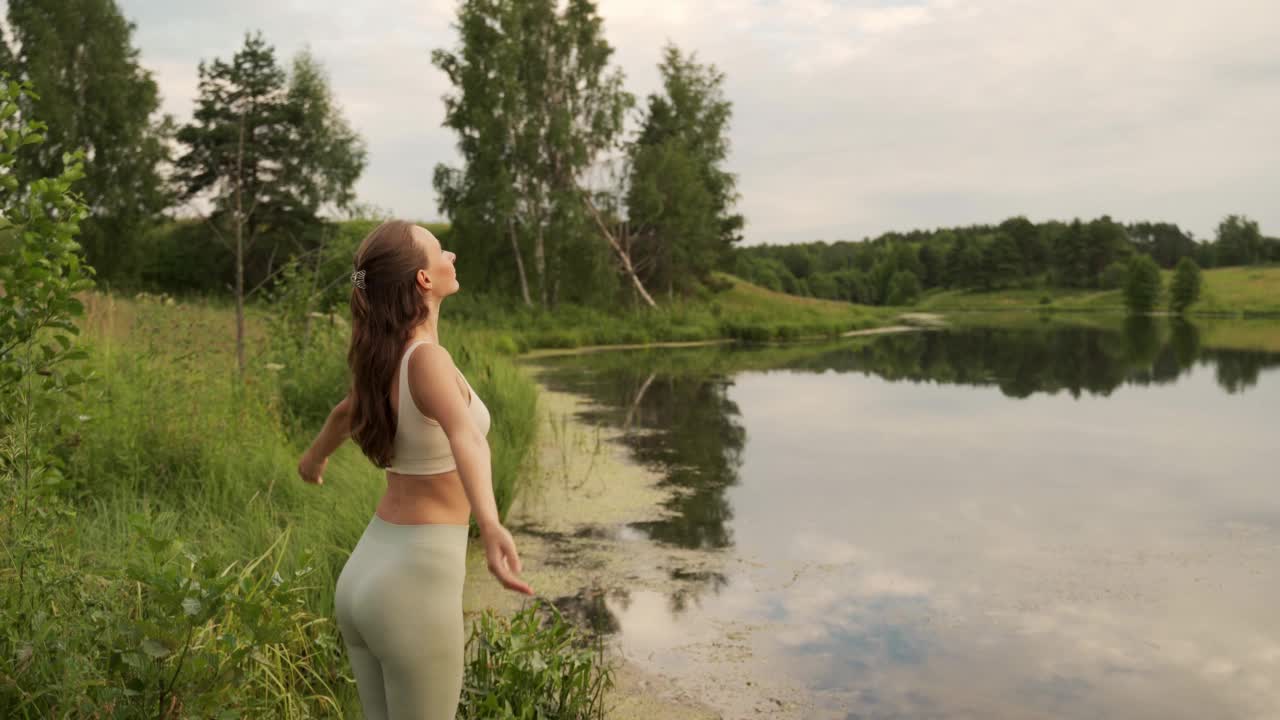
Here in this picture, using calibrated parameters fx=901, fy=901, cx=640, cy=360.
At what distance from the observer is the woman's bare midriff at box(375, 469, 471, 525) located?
185 centimetres

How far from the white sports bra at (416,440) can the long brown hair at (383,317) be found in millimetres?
45

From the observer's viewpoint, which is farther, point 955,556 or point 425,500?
point 955,556

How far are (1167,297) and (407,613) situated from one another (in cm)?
7352

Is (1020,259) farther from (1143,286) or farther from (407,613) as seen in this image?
(407,613)

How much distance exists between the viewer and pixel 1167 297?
211 feet

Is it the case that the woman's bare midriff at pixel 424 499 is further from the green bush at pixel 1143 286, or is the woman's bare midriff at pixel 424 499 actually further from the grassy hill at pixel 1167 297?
the green bush at pixel 1143 286

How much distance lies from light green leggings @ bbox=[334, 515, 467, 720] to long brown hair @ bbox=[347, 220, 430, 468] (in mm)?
199

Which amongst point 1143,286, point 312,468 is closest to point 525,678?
point 312,468

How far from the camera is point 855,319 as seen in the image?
115 ft

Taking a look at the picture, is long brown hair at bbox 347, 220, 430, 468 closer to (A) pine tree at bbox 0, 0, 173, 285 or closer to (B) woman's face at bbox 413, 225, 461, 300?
(B) woman's face at bbox 413, 225, 461, 300

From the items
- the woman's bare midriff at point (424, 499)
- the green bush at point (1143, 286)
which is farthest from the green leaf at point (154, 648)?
the green bush at point (1143, 286)

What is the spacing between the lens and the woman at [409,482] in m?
1.80

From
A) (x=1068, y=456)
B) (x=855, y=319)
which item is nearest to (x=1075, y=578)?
(x=1068, y=456)

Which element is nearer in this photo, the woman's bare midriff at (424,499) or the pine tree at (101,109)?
the woman's bare midriff at (424,499)
